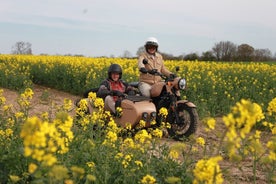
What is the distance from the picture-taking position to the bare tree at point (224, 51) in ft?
102

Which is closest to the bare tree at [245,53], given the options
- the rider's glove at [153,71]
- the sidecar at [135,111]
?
the rider's glove at [153,71]

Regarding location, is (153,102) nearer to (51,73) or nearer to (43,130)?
(43,130)

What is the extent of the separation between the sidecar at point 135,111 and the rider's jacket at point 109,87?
342mm

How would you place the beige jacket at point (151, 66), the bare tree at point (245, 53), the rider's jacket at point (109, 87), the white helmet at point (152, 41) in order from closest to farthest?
the rider's jacket at point (109, 87)
the white helmet at point (152, 41)
the beige jacket at point (151, 66)
the bare tree at point (245, 53)

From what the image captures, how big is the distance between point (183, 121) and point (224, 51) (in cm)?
2586

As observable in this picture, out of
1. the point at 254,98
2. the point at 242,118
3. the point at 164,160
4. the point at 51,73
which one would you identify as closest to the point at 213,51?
the point at 51,73

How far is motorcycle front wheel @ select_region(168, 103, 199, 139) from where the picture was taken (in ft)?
21.6

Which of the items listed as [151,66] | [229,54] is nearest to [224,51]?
[229,54]

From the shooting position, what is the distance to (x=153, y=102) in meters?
7.14

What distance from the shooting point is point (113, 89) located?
6.80m

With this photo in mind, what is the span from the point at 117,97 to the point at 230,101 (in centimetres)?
525

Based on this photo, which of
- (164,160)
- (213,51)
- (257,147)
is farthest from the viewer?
(213,51)

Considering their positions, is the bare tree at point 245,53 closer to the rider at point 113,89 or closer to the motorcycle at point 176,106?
the motorcycle at point 176,106

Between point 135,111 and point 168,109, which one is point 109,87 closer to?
point 135,111
